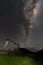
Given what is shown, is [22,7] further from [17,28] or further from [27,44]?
[27,44]

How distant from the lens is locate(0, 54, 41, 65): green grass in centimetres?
162

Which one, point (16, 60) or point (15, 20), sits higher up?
point (15, 20)

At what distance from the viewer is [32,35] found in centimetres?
167

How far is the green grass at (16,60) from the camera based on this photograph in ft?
5.30

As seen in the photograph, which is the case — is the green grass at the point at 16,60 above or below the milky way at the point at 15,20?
below

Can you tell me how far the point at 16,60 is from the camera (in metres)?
1.63

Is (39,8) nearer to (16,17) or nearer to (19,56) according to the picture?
(16,17)

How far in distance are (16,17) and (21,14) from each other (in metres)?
0.05

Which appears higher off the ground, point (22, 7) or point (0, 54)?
point (22, 7)

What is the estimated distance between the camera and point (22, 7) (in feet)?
5.46

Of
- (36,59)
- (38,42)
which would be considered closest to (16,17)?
(38,42)

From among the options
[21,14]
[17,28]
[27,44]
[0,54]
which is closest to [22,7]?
[21,14]

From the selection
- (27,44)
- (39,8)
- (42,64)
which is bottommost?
(42,64)

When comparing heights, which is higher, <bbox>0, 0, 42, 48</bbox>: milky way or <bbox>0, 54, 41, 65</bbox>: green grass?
<bbox>0, 0, 42, 48</bbox>: milky way
